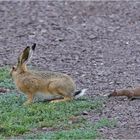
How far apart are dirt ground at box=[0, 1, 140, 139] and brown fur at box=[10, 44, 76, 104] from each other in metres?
0.53

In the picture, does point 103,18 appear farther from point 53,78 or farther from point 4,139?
point 4,139

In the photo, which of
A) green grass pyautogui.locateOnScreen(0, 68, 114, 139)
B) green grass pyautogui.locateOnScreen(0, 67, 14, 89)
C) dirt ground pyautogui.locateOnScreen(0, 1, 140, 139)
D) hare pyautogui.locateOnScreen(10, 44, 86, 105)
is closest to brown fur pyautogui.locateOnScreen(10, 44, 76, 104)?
hare pyautogui.locateOnScreen(10, 44, 86, 105)

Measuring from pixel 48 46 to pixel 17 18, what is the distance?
8.77ft

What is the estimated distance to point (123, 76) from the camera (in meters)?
10.2

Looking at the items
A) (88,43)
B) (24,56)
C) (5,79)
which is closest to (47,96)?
(24,56)

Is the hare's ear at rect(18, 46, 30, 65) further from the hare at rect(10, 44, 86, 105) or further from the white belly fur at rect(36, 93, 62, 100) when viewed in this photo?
the white belly fur at rect(36, 93, 62, 100)

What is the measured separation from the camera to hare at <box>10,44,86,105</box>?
855cm

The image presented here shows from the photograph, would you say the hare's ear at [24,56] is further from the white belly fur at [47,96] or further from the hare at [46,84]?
the white belly fur at [47,96]

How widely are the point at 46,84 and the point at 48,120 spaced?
96cm

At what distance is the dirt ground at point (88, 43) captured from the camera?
845 cm

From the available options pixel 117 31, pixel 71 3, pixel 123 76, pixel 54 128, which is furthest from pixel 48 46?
pixel 54 128

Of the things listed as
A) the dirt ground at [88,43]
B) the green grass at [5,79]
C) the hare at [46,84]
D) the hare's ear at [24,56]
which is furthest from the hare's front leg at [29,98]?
the green grass at [5,79]

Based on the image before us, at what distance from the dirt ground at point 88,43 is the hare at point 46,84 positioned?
19.9 inches

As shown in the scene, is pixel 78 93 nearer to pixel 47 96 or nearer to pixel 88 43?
pixel 47 96
